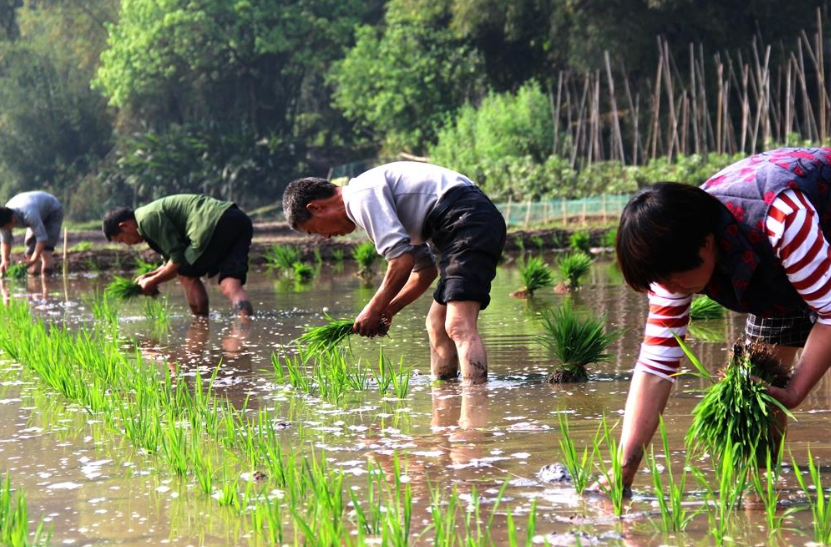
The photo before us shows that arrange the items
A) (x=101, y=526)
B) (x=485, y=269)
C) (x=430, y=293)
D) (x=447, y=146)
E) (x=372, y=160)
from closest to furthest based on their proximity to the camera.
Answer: (x=101, y=526) < (x=485, y=269) < (x=430, y=293) < (x=447, y=146) < (x=372, y=160)

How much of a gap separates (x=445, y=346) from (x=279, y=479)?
2258 mm

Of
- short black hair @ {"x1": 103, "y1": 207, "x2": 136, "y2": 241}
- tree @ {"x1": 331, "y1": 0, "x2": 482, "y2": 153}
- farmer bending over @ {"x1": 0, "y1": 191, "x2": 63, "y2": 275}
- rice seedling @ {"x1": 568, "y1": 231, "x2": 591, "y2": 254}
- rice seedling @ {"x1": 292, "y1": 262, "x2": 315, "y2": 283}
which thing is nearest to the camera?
short black hair @ {"x1": 103, "y1": 207, "x2": 136, "y2": 241}

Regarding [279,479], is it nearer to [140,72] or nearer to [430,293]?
[430,293]

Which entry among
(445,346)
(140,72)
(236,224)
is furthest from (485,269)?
(140,72)

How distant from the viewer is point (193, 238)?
8773 millimetres

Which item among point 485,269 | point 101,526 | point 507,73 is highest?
point 507,73

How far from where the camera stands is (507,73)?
2975 cm

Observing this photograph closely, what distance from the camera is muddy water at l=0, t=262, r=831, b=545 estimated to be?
10.0 ft

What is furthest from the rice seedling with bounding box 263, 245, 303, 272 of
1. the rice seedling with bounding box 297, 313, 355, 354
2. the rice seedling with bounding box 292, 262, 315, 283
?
the rice seedling with bounding box 297, 313, 355, 354

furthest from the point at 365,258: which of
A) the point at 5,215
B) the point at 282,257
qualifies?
the point at 5,215

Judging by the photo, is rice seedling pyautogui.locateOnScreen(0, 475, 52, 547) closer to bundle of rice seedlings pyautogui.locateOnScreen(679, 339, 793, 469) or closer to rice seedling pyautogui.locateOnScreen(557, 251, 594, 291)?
bundle of rice seedlings pyautogui.locateOnScreen(679, 339, 793, 469)

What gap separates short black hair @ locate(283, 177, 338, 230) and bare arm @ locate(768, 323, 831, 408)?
99.7 inches

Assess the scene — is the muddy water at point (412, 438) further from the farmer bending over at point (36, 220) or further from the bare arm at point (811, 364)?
the farmer bending over at point (36, 220)

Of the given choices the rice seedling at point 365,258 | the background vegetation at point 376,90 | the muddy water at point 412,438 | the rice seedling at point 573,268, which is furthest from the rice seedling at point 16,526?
the background vegetation at point 376,90
